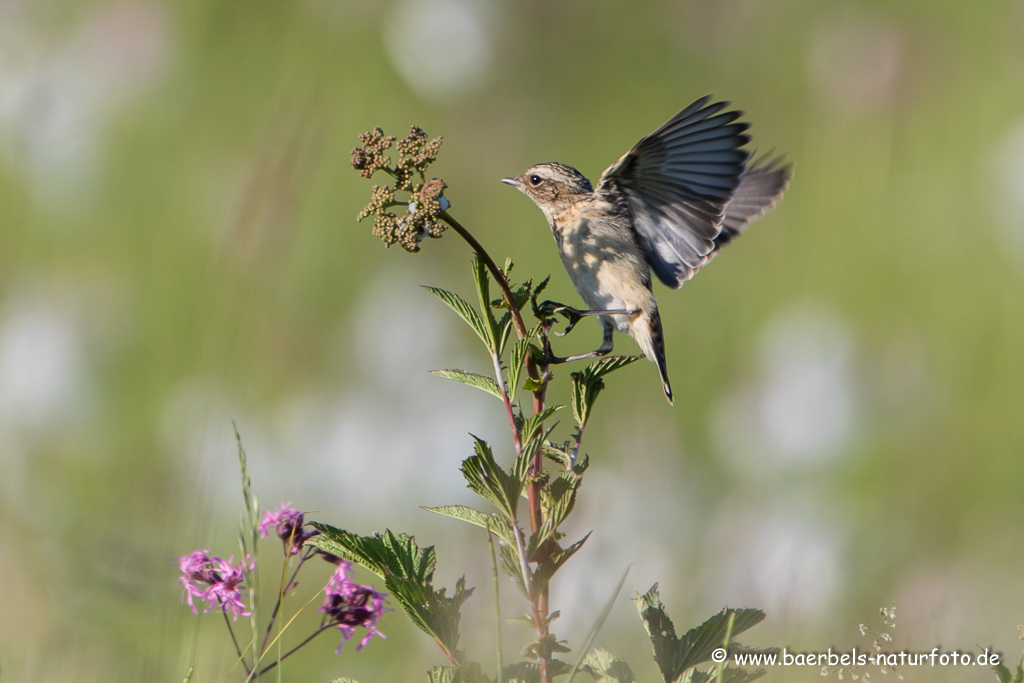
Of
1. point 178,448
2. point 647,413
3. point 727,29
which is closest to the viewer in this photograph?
point 178,448

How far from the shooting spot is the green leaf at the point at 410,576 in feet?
5.13

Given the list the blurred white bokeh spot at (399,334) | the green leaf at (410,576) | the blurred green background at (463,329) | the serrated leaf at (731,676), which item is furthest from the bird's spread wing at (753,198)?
the blurred white bokeh spot at (399,334)

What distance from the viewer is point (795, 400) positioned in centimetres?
572

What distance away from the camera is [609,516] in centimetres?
368

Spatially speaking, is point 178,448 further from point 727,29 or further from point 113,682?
point 727,29

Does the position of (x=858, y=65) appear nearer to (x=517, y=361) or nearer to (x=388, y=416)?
(x=388, y=416)

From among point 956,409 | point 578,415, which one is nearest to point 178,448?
point 578,415

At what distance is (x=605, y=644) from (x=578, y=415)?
1683 mm

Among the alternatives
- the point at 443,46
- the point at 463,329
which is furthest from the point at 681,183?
the point at 443,46

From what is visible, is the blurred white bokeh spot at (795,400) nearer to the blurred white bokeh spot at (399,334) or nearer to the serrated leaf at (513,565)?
the blurred white bokeh spot at (399,334)

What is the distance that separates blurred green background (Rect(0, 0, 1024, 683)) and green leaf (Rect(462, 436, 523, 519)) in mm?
1017

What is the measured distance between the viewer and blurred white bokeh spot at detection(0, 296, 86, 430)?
5527 millimetres

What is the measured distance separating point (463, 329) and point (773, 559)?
2.69 meters

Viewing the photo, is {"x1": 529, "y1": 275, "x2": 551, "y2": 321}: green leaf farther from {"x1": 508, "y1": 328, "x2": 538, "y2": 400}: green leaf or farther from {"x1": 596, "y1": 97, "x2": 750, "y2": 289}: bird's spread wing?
{"x1": 596, "y1": 97, "x2": 750, "y2": 289}: bird's spread wing
